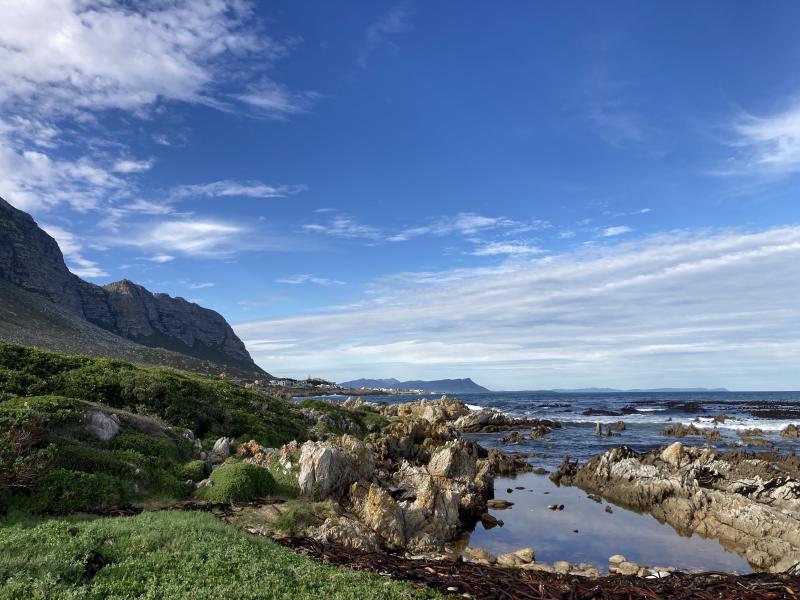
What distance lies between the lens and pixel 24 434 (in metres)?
14.0

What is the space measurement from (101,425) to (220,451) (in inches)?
216

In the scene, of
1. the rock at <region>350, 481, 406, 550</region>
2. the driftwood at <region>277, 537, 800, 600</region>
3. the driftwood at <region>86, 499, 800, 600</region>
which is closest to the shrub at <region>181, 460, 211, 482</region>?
the rock at <region>350, 481, 406, 550</region>

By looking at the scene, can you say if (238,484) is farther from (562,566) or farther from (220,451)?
(562,566)

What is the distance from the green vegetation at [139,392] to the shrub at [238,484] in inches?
329

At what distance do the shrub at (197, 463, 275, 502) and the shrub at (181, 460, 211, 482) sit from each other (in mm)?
1086

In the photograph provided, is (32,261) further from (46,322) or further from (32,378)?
(32,378)

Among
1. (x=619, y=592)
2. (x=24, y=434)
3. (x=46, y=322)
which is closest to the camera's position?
(x=619, y=592)

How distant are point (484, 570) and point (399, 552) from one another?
5.27 m

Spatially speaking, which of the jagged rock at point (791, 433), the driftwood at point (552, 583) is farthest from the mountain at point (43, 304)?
the jagged rock at point (791, 433)

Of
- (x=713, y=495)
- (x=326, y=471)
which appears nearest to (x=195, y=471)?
(x=326, y=471)

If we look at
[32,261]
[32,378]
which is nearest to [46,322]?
[32,261]

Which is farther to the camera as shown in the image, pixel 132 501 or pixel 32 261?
pixel 32 261

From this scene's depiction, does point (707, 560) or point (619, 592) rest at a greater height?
point (619, 592)

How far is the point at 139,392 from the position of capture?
25.7 metres
